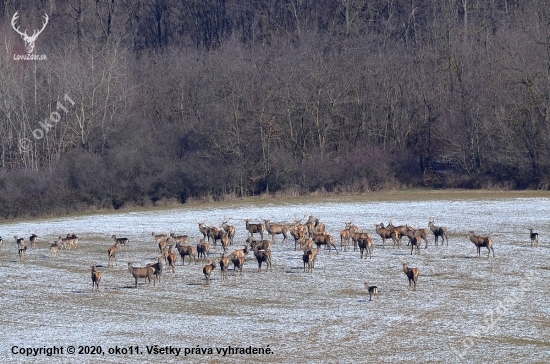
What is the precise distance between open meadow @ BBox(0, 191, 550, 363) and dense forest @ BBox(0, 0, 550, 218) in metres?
18.2

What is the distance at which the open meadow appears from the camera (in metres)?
19.5

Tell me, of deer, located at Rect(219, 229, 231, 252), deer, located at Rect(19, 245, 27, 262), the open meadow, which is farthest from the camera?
deer, located at Rect(19, 245, 27, 262)

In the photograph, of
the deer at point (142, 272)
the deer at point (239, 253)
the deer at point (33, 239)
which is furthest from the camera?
the deer at point (33, 239)

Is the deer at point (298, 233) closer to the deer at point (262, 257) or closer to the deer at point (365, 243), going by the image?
the deer at point (365, 243)

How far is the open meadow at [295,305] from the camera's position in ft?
63.9

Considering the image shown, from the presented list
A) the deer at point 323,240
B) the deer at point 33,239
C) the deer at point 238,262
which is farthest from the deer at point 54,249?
the deer at point 323,240

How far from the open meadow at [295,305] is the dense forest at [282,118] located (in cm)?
1820

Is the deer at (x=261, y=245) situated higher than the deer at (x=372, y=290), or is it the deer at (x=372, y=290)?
the deer at (x=261, y=245)

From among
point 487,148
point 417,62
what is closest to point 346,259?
point 487,148

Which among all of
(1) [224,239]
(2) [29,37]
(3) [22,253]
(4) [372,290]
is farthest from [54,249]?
(2) [29,37]

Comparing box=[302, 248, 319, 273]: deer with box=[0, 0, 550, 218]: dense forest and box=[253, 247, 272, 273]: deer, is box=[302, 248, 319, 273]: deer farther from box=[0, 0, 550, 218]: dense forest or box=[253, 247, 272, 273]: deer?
box=[0, 0, 550, 218]: dense forest

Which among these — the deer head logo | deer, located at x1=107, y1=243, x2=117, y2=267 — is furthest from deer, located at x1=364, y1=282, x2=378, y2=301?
the deer head logo

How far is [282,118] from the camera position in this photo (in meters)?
60.1

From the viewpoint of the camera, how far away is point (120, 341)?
67.3 ft
